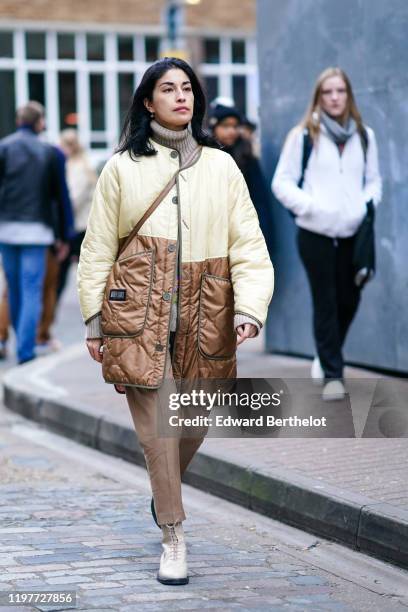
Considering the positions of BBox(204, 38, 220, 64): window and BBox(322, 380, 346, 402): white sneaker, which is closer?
BBox(322, 380, 346, 402): white sneaker

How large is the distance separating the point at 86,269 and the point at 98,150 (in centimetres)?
2705

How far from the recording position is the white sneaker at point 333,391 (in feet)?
24.4

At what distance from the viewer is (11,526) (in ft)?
18.4

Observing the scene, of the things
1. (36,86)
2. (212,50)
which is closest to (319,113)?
(36,86)

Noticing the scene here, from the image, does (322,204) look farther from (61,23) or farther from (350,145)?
(61,23)

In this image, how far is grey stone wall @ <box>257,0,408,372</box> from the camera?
326 inches

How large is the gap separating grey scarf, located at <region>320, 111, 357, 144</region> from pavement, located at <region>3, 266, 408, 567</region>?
144 centimetres

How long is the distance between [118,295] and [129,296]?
0.14ft

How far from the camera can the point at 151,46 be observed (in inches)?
1257

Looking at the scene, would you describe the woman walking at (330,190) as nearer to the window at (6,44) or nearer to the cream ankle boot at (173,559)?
the cream ankle boot at (173,559)

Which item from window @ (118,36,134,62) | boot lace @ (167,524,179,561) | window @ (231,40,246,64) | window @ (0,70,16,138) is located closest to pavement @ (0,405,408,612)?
boot lace @ (167,524,179,561)

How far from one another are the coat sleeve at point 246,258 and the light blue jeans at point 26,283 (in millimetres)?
5390

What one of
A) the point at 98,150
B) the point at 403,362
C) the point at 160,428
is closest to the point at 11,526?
the point at 160,428

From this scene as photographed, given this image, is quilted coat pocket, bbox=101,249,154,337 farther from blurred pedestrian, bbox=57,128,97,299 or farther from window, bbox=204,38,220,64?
window, bbox=204,38,220,64
